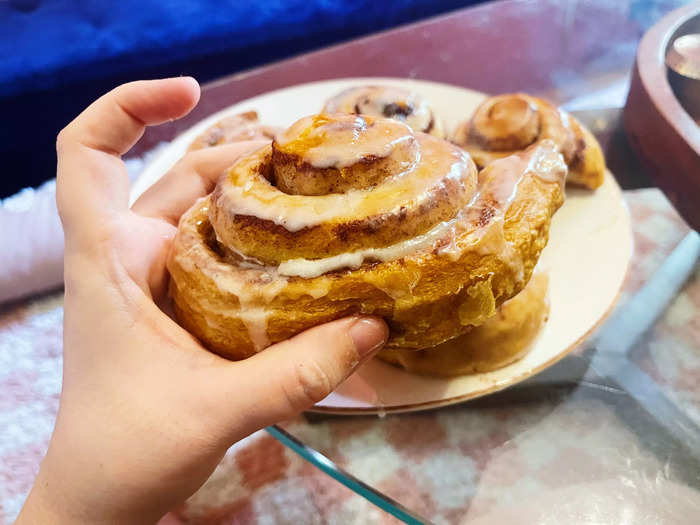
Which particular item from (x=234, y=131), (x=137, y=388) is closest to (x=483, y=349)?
(x=137, y=388)

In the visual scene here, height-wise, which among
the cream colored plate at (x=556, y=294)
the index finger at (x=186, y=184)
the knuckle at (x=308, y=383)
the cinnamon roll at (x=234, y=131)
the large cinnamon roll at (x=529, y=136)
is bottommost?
the cream colored plate at (x=556, y=294)

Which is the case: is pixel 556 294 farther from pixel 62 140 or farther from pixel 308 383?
pixel 62 140

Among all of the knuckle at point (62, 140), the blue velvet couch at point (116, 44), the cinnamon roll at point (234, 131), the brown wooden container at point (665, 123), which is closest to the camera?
the knuckle at point (62, 140)

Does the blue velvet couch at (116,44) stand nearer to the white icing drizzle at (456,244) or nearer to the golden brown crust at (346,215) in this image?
the golden brown crust at (346,215)

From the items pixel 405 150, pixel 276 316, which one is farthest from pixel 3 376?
pixel 405 150

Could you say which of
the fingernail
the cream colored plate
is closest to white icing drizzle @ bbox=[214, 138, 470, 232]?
the fingernail

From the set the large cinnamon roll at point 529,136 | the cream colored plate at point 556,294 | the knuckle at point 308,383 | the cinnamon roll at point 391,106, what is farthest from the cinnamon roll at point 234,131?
the knuckle at point 308,383

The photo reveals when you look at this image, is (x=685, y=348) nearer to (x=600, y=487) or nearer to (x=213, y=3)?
(x=600, y=487)
